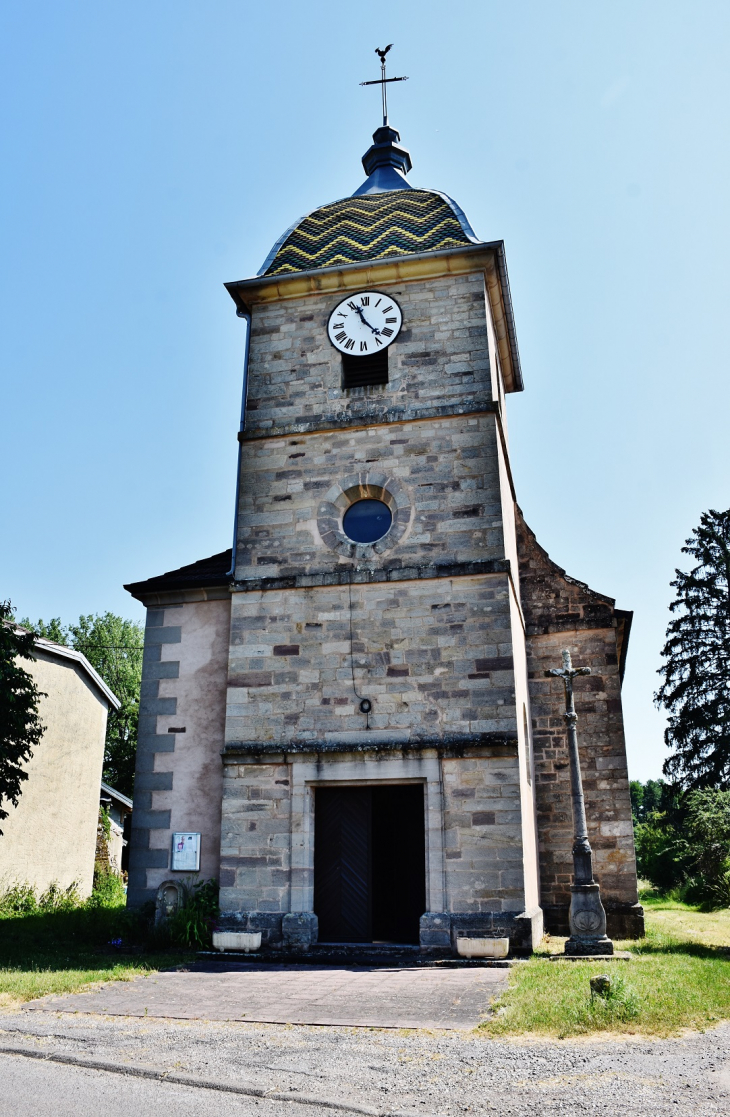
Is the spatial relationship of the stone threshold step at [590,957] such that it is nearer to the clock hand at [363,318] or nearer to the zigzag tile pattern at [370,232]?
the clock hand at [363,318]

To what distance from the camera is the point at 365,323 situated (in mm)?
13914

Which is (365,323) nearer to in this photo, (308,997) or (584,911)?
(584,911)

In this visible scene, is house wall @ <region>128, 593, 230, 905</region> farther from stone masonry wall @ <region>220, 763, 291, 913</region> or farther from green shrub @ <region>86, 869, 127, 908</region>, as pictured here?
green shrub @ <region>86, 869, 127, 908</region>

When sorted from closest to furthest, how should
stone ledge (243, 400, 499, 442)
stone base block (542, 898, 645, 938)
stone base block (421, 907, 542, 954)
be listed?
stone base block (421, 907, 542, 954)
stone ledge (243, 400, 499, 442)
stone base block (542, 898, 645, 938)

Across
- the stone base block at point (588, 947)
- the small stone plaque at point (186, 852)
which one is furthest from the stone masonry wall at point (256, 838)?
the stone base block at point (588, 947)

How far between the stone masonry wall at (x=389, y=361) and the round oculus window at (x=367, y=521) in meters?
1.33

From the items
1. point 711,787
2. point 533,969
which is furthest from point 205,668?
point 711,787

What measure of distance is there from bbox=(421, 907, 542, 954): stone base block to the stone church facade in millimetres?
26

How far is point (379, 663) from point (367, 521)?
86.2 inches

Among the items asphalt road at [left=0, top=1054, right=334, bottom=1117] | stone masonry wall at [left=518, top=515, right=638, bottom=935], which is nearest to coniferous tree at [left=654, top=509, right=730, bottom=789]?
stone masonry wall at [left=518, top=515, right=638, bottom=935]

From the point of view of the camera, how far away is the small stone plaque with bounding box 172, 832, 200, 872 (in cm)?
1194

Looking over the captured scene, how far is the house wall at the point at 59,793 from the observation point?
59.9 feet

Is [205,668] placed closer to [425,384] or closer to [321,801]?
[321,801]

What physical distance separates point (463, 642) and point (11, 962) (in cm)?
647
